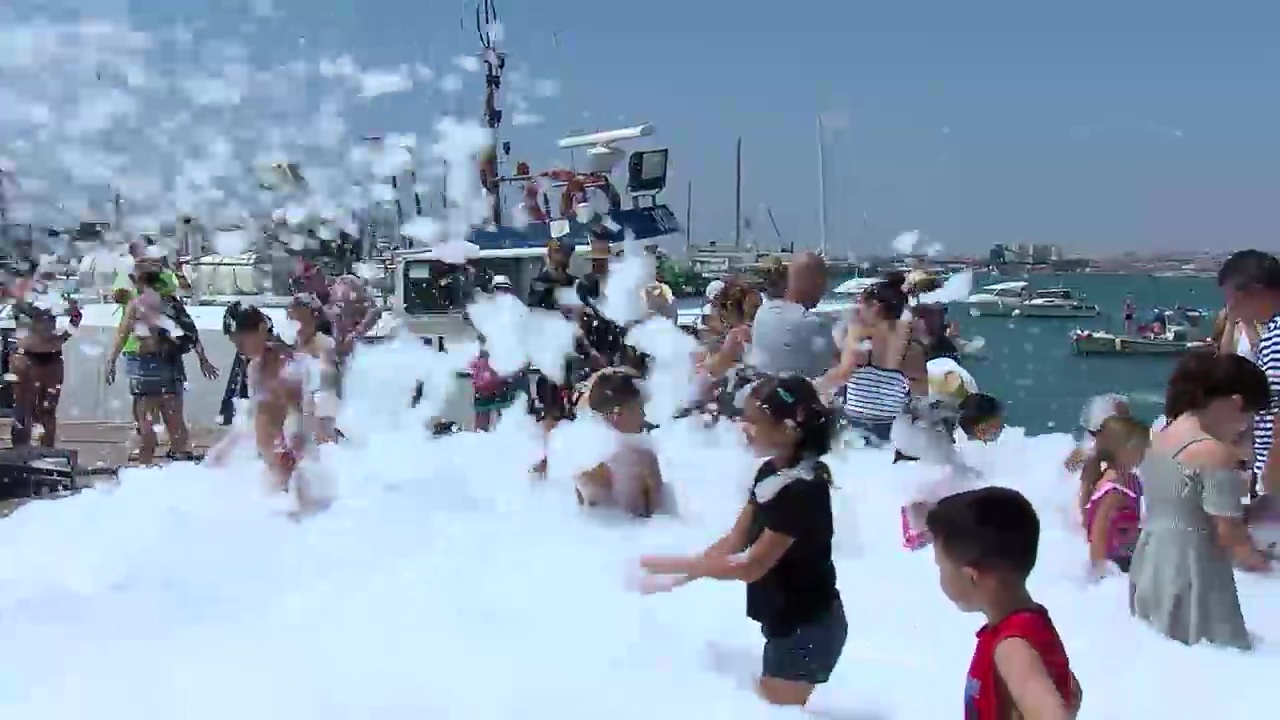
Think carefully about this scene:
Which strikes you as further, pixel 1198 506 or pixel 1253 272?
pixel 1253 272

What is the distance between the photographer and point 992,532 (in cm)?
234

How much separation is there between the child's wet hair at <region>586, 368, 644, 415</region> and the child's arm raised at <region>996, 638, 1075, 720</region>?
335 cm

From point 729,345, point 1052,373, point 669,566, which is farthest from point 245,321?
point 1052,373

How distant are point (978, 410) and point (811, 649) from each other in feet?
11.7

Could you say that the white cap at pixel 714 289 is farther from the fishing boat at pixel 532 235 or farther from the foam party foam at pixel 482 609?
the fishing boat at pixel 532 235

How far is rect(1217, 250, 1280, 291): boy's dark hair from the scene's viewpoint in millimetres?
4922

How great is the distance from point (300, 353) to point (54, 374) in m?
2.52

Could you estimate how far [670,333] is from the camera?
26.8 feet

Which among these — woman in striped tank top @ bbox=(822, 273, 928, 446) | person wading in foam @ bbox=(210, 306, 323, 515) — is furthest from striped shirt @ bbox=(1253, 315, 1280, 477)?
person wading in foam @ bbox=(210, 306, 323, 515)

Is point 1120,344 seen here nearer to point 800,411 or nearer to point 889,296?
point 889,296

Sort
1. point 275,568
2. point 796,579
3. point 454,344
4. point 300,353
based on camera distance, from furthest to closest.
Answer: point 454,344, point 300,353, point 275,568, point 796,579

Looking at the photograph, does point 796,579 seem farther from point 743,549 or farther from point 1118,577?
point 1118,577

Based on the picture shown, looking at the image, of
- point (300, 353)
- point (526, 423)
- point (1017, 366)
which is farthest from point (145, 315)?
point (1017, 366)

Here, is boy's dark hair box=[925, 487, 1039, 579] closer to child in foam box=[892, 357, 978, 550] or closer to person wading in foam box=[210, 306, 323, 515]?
child in foam box=[892, 357, 978, 550]
